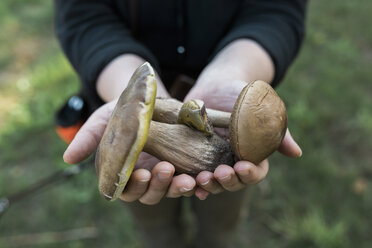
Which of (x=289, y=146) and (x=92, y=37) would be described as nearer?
(x=289, y=146)

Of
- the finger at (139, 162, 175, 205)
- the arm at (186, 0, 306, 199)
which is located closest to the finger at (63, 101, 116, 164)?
the finger at (139, 162, 175, 205)

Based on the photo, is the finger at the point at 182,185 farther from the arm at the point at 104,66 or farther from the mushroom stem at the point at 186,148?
the mushroom stem at the point at 186,148

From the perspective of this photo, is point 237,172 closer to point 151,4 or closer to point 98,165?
point 98,165

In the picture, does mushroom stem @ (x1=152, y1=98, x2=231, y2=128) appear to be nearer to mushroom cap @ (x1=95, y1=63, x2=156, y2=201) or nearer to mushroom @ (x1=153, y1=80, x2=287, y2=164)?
mushroom @ (x1=153, y1=80, x2=287, y2=164)

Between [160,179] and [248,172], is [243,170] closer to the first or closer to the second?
[248,172]

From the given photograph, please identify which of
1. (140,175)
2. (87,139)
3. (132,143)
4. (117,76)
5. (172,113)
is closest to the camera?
(132,143)

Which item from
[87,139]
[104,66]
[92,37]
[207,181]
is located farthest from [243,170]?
[92,37]
